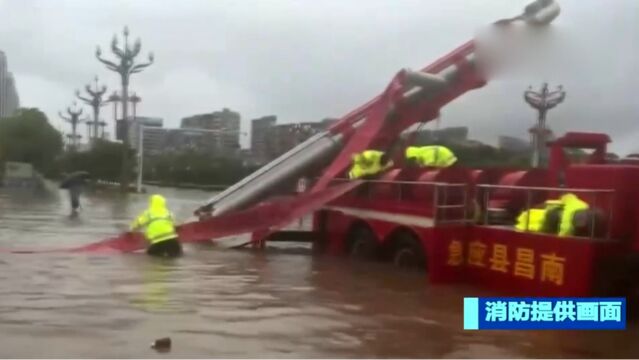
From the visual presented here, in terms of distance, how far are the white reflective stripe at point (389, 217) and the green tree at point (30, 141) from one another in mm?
50628

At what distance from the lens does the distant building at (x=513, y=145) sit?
13123 millimetres

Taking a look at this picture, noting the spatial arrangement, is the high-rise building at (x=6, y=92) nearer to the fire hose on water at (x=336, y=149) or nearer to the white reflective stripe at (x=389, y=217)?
the fire hose on water at (x=336, y=149)

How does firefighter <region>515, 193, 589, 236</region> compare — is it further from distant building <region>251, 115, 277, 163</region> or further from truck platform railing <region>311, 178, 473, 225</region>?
distant building <region>251, 115, 277, 163</region>

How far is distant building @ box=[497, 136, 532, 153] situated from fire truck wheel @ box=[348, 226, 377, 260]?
277 centimetres

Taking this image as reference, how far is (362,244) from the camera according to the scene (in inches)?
499

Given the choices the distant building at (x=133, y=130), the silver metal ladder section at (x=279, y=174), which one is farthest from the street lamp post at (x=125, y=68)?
the silver metal ladder section at (x=279, y=174)

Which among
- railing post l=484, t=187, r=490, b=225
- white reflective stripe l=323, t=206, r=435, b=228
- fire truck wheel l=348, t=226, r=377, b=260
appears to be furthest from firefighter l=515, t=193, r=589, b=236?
fire truck wheel l=348, t=226, r=377, b=260

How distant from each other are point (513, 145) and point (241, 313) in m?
7.03

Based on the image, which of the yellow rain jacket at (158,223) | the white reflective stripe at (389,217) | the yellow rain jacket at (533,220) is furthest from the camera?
the yellow rain jacket at (158,223)

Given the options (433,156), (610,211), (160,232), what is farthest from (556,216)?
(160,232)

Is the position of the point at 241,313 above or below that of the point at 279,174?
below

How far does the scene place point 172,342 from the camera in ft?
20.7

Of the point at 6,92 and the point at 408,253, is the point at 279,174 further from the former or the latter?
the point at 6,92

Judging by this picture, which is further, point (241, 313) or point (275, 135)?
point (275, 135)
